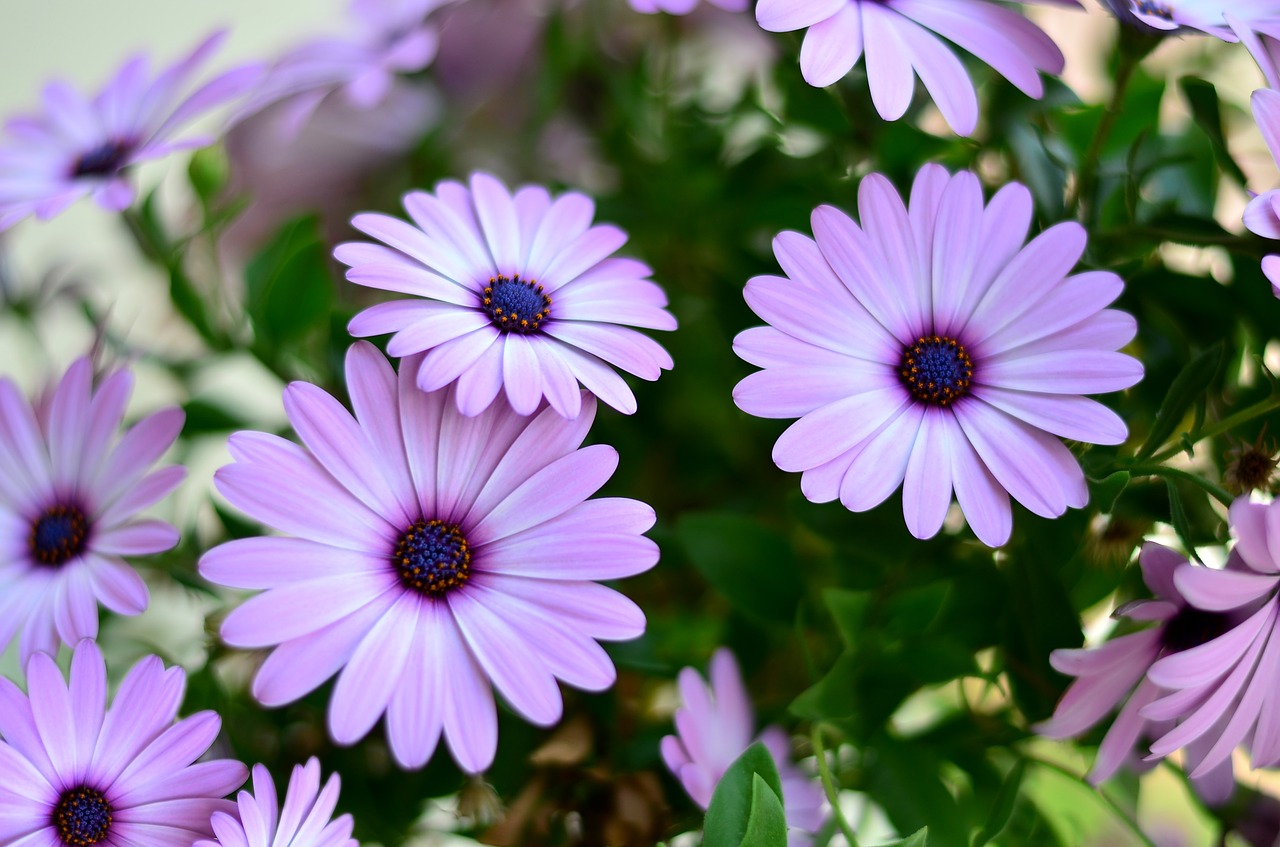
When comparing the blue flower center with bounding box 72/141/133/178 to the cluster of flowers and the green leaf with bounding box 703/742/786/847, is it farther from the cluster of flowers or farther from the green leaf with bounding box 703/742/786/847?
the green leaf with bounding box 703/742/786/847

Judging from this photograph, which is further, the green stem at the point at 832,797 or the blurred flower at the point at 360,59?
the blurred flower at the point at 360,59

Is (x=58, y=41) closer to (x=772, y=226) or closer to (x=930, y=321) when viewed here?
(x=772, y=226)

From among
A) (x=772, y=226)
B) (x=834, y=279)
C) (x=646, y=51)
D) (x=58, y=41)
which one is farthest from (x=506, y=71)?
(x=58, y=41)

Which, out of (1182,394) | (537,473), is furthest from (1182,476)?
(537,473)

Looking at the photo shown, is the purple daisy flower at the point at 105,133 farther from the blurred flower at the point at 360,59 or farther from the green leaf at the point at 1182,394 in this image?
the green leaf at the point at 1182,394

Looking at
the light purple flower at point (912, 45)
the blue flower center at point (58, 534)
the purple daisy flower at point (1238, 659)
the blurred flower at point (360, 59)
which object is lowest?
the purple daisy flower at point (1238, 659)

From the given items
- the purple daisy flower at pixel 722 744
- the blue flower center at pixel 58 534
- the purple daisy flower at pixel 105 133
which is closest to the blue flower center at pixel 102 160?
the purple daisy flower at pixel 105 133
